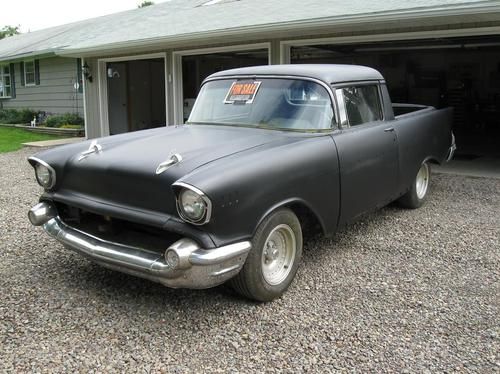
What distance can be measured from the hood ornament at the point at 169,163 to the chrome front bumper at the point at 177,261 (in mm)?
518

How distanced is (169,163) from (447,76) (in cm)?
1780

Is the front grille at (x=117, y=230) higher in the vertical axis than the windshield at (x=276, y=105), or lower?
lower

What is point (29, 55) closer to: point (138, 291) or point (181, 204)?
point (138, 291)

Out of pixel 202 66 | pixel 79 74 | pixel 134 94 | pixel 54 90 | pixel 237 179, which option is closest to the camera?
pixel 237 179

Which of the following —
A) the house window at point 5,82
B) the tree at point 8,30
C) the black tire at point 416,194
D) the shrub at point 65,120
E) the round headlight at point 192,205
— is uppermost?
the tree at point 8,30

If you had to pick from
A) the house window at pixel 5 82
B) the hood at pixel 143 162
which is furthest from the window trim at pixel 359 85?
the house window at pixel 5 82

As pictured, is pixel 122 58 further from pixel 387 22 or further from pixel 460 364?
pixel 460 364

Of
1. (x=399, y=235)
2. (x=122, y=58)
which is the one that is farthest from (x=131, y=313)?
(x=122, y=58)

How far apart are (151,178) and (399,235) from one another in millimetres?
2822

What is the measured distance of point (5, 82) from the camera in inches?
830

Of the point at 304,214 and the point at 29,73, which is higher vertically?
the point at 29,73

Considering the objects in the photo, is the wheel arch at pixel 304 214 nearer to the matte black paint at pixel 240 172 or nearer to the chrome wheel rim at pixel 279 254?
the matte black paint at pixel 240 172

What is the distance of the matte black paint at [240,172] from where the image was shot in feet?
10.0

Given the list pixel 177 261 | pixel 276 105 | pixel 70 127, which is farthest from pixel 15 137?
pixel 177 261
